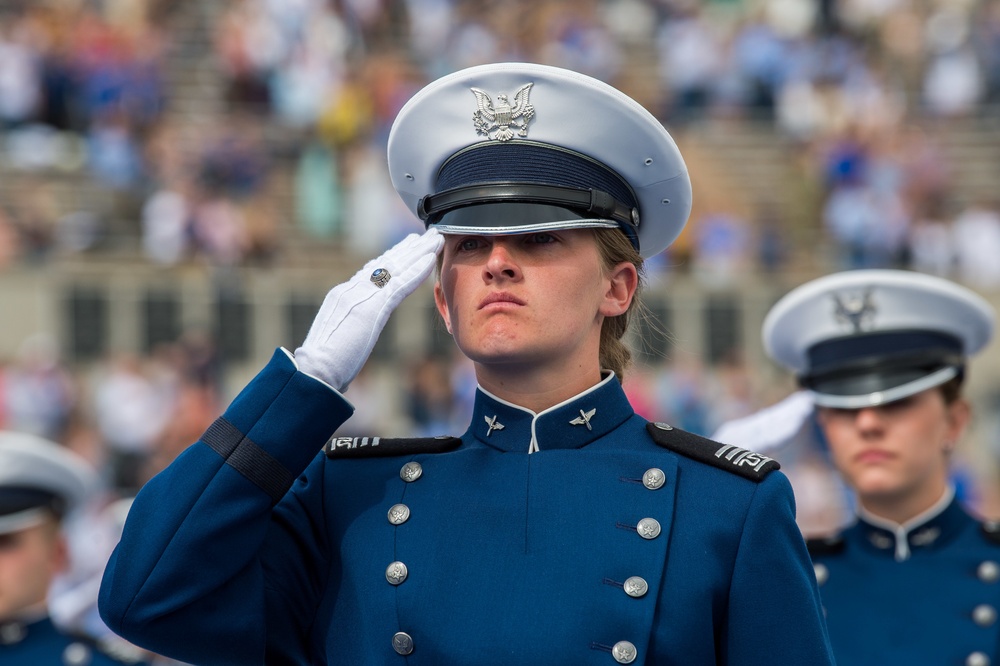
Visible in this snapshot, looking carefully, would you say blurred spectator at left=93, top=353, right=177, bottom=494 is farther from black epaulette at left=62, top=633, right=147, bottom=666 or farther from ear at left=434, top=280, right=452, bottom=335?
ear at left=434, top=280, right=452, bottom=335

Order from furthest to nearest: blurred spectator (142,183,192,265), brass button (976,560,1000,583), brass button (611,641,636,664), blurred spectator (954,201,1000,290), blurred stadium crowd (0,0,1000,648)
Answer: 1. blurred spectator (954,201,1000,290)
2. blurred spectator (142,183,192,265)
3. blurred stadium crowd (0,0,1000,648)
4. brass button (976,560,1000,583)
5. brass button (611,641,636,664)

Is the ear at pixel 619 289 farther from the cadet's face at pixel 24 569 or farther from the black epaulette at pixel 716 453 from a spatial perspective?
the cadet's face at pixel 24 569

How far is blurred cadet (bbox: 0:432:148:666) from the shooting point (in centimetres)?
508

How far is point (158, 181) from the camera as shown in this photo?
1491 cm

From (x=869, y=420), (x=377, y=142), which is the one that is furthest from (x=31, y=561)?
(x=377, y=142)

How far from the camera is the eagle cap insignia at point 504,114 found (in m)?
3.07

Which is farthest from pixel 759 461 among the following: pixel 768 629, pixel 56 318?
pixel 56 318

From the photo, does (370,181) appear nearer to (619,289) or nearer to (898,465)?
(898,465)

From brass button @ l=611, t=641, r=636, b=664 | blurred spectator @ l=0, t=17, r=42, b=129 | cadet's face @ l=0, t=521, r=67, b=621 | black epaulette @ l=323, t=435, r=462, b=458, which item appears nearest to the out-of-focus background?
blurred spectator @ l=0, t=17, r=42, b=129

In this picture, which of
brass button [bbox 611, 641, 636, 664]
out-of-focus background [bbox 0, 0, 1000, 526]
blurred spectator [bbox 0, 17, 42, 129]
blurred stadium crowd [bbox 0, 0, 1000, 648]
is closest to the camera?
brass button [bbox 611, 641, 636, 664]

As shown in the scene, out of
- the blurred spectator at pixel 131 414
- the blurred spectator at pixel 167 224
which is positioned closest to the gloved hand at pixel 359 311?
the blurred spectator at pixel 131 414

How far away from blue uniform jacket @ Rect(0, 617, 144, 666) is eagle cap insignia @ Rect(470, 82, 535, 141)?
104 inches

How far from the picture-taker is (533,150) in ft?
10.1

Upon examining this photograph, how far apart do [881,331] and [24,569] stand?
272cm
